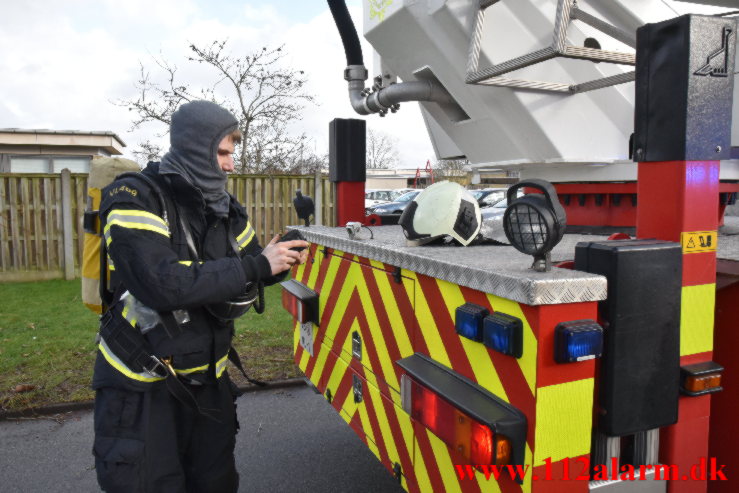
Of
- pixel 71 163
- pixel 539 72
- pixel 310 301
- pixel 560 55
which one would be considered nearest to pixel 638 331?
pixel 560 55

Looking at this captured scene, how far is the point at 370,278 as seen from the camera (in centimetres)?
229

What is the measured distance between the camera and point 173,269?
183 cm

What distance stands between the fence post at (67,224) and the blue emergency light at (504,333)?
920cm

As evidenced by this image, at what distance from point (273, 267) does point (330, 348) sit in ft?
2.98

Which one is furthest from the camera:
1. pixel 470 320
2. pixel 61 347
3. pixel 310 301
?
pixel 61 347

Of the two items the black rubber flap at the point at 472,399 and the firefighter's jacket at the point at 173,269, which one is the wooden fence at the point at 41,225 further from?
the black rubber flap at the point at 472,399

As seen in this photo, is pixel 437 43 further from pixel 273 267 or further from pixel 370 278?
pixel 273 267

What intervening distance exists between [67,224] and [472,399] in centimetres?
925

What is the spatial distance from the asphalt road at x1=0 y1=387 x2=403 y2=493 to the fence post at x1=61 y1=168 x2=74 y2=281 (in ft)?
19.4

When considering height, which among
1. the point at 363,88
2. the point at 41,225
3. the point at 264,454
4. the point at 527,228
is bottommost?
the point at 264,454

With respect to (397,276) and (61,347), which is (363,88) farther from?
(61,347)

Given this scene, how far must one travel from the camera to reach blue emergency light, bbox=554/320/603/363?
129cm

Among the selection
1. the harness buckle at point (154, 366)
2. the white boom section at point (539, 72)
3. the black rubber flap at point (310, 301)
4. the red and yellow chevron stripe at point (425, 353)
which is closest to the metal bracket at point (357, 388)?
the red and yellow chevron stripe at point (425, 353)

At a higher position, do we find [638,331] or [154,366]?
[638,331]
